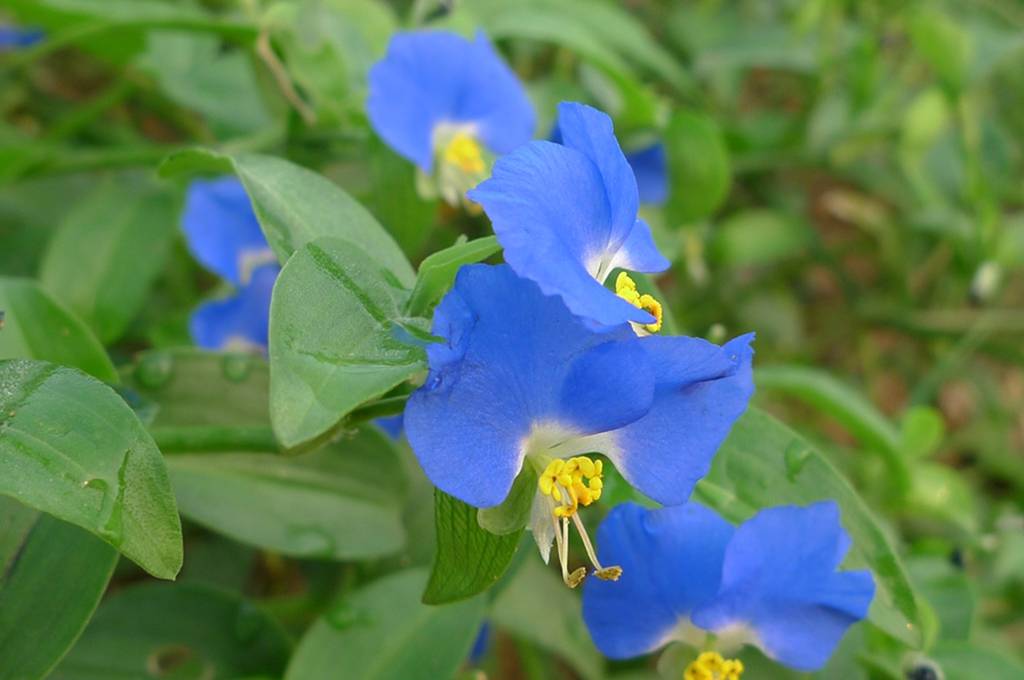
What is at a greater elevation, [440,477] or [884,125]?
[440,477]

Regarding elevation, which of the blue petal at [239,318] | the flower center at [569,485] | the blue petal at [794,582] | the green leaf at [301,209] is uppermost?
the green leaf at [301,209]

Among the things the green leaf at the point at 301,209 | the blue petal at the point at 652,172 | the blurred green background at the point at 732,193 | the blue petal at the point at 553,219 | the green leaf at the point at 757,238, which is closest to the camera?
the blue petal at the point at 553,219

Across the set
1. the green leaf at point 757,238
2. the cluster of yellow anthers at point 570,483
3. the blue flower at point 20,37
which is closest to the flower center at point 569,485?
the cluster of yellow anthers at point 570,483

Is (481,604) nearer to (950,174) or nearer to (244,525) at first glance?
(244,525)

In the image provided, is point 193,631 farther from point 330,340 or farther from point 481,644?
point 330,340

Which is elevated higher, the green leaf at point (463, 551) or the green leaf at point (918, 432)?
the green leaf at point (463, 551)

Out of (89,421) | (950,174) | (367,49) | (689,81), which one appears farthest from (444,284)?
(950,174)

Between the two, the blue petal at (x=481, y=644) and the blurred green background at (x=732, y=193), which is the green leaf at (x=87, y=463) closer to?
the blurred green background at (x=732, y=193)
